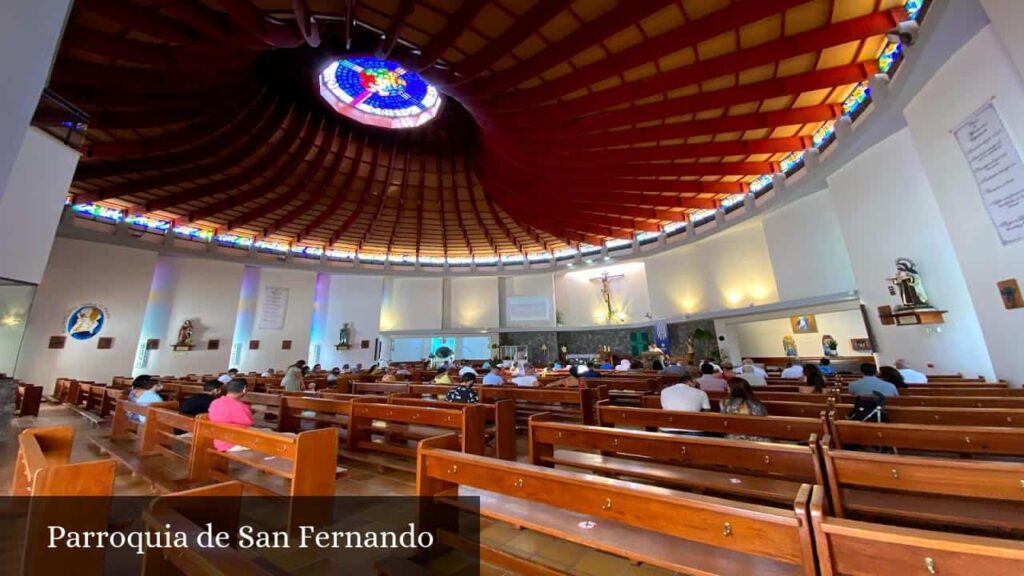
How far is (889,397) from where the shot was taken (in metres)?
3.30

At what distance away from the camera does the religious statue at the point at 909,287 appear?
227 inches

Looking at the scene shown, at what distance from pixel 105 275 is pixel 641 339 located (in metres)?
17.5

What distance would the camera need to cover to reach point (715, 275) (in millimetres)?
12414

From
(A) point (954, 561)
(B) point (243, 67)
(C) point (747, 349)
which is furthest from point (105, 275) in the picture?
(C) point (747, 349)

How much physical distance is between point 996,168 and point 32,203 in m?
10.8

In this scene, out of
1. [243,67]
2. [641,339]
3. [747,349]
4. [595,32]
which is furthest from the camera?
[641,339]

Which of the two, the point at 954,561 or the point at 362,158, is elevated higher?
the point at 362,158

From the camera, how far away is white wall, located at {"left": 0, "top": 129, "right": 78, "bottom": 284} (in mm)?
3992

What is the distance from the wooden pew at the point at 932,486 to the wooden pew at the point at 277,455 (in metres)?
2.57

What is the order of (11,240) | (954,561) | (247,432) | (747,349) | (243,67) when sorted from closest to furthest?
(954,561), (247,432), (11,240), (243,67), (747,349)

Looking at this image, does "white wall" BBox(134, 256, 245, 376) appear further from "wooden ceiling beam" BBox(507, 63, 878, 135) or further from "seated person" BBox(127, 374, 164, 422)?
"wooden ceiling beam" BBox(507, 63, 878, 135)

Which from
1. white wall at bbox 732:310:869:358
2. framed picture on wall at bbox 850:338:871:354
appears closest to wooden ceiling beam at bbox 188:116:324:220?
white wall at bbox 732:310:869:358

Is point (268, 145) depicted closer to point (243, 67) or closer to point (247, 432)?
point (243, 67)

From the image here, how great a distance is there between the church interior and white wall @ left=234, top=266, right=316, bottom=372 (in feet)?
0.35
